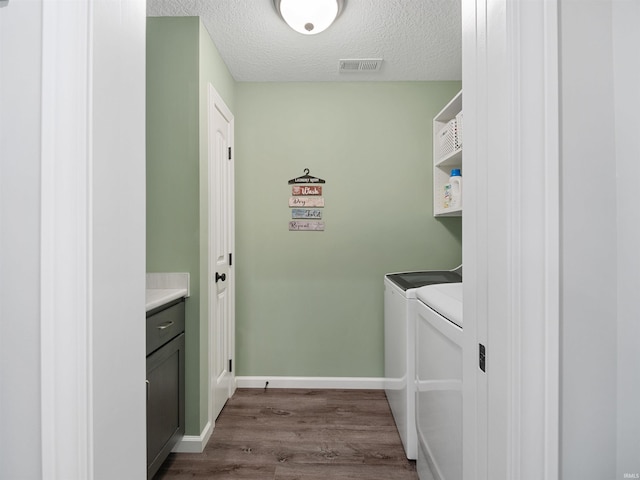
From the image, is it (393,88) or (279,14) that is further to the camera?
(393,88)

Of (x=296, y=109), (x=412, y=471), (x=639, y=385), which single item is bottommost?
(x=412, y=471)

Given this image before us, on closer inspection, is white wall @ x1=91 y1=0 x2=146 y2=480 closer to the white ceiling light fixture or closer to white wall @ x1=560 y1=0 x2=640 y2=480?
white wall @ x1=560 y1=0 x2=640 y2=480

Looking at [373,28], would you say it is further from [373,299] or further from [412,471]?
[412,471]

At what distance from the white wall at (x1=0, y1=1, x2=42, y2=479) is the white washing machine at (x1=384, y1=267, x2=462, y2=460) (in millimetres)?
1632

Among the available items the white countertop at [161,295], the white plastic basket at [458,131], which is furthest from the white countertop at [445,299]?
the white countertop at [161,295]

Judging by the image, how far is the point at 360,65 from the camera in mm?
2533

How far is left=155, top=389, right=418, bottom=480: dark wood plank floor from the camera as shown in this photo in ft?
6.01

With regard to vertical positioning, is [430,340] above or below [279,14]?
below

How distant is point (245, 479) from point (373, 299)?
155cm

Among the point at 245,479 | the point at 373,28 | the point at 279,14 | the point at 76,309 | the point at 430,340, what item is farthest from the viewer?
the point at 373,28

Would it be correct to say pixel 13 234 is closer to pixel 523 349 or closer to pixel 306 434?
pixel 523 349

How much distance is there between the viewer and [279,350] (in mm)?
2852

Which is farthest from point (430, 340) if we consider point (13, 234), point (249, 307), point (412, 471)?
point (249, 307)

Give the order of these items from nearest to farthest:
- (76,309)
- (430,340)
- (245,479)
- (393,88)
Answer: (76,309) < (430,340) < (245,479) < (393,88)
